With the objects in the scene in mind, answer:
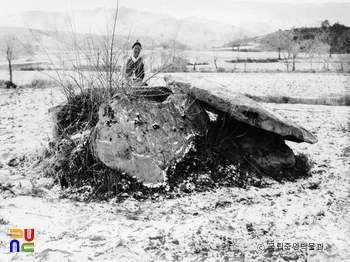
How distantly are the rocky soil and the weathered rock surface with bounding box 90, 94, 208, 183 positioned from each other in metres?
0.49

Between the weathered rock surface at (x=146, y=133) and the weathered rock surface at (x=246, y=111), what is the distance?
22 centimetres

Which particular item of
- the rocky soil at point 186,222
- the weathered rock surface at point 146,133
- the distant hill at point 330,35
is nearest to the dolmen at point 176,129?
the weathered rock surface at point 146,133

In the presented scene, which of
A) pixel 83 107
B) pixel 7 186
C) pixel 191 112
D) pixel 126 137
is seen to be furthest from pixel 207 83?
pixel 7 186

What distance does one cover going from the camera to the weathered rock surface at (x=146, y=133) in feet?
13.9

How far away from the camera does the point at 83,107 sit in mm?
4871

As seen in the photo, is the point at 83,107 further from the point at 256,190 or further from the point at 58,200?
the point at 256,190

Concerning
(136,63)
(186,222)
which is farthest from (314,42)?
(186,222)

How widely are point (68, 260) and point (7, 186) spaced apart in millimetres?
1939

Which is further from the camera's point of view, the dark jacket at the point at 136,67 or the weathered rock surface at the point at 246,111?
the dark jacket at the point at 136,67

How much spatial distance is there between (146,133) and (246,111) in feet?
4.43

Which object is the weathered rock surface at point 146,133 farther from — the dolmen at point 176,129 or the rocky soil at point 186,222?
the rocky soil at point 186,222

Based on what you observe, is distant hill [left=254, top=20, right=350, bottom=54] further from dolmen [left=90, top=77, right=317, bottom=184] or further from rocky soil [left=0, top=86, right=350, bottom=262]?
rocky soil [left=0, top=86, right=350, bottom=262]

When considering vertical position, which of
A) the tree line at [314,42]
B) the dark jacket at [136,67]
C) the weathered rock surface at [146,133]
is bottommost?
the weathered rock surface at [146,133]

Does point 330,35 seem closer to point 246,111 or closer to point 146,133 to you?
point 246,111
